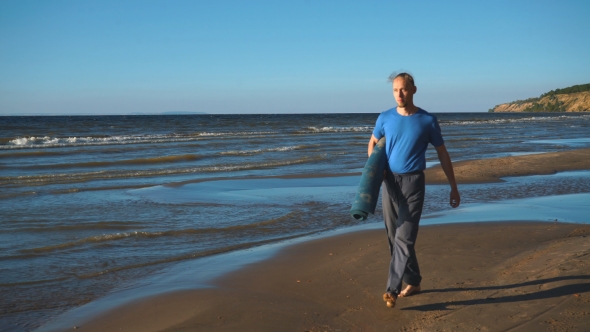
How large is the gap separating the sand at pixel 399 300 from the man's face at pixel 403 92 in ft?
5.52

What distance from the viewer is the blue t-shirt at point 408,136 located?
4531 mm

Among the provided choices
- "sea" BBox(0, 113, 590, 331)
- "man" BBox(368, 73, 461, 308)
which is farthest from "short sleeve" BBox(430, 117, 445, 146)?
"sea" BBox(0, 113, 590, 331)

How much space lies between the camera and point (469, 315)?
4406 millimetres

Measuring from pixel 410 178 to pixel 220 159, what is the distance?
57.6 ft

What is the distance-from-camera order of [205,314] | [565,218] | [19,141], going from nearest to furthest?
[205,314], [565,218], [19,141]

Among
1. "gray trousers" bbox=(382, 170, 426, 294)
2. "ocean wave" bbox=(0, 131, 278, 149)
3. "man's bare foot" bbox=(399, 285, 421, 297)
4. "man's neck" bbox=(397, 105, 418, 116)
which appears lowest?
"ocean wave" bbox=(0, 131, 278, 149)

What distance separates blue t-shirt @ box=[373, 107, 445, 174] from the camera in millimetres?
4531

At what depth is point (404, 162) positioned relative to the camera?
15.1 ft

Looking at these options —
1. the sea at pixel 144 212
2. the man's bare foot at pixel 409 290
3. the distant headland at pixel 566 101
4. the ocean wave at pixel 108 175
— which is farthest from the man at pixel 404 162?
the distant headland at pixel 566 101

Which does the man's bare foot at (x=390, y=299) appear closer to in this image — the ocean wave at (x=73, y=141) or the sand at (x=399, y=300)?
the sand at (x=399, y=300)

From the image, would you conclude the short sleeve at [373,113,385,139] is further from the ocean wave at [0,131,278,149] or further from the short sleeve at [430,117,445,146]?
the ocean wave at [0,131,278,149]

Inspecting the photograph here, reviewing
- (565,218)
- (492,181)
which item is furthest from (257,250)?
(492,181)

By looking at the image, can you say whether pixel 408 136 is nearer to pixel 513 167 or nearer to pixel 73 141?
pixel 513 167

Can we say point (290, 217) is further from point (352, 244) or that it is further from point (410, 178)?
point (410, 178)
